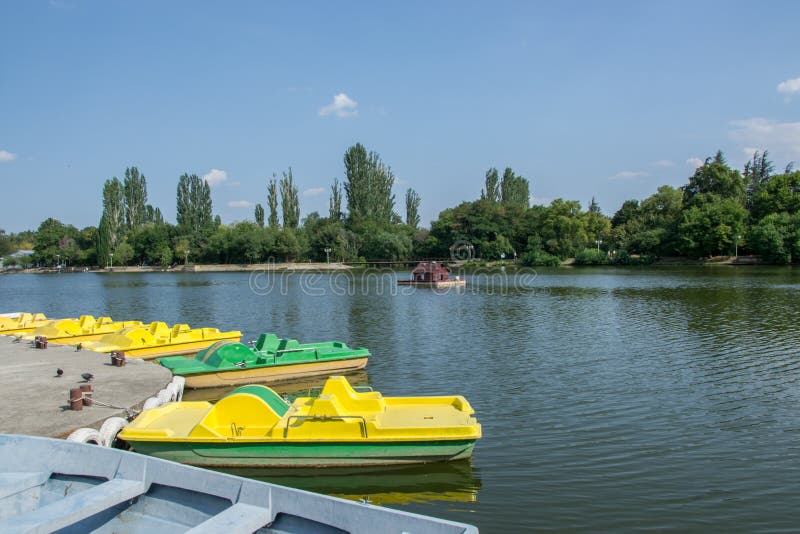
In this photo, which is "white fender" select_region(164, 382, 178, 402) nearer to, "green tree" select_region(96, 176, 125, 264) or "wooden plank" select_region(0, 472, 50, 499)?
"wooden plank" select_region(0, 472, 50, 499)

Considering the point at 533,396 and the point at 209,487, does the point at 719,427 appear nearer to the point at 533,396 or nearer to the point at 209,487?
the point at 533,396

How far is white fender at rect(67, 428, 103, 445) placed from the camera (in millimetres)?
9578

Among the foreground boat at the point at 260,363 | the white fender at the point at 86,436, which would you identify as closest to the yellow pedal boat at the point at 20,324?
the foreground boat at the point at 260,363

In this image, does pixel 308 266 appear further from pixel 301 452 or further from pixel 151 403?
pixel 301 452

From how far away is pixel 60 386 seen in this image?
504 inches

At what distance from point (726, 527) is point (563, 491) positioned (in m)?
2.33

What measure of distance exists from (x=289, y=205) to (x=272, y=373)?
379 feet

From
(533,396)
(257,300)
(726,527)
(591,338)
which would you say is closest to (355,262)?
(257,300)

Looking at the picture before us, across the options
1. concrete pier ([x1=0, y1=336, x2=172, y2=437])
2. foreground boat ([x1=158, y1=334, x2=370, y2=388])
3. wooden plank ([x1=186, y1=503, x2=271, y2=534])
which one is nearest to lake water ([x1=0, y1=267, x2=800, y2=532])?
foreground boat ([x1=158, y1=334, x2=370, y2=388])

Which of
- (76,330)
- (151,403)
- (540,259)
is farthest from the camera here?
(540,259)

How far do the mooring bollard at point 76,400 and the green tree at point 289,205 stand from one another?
120m

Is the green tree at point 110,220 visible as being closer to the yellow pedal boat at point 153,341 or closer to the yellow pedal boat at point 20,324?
the yellow pedal boat at point 20,324

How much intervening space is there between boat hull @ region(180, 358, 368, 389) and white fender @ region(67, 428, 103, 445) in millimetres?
6116

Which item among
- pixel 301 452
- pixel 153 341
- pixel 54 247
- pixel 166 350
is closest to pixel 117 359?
pixel 153 341
